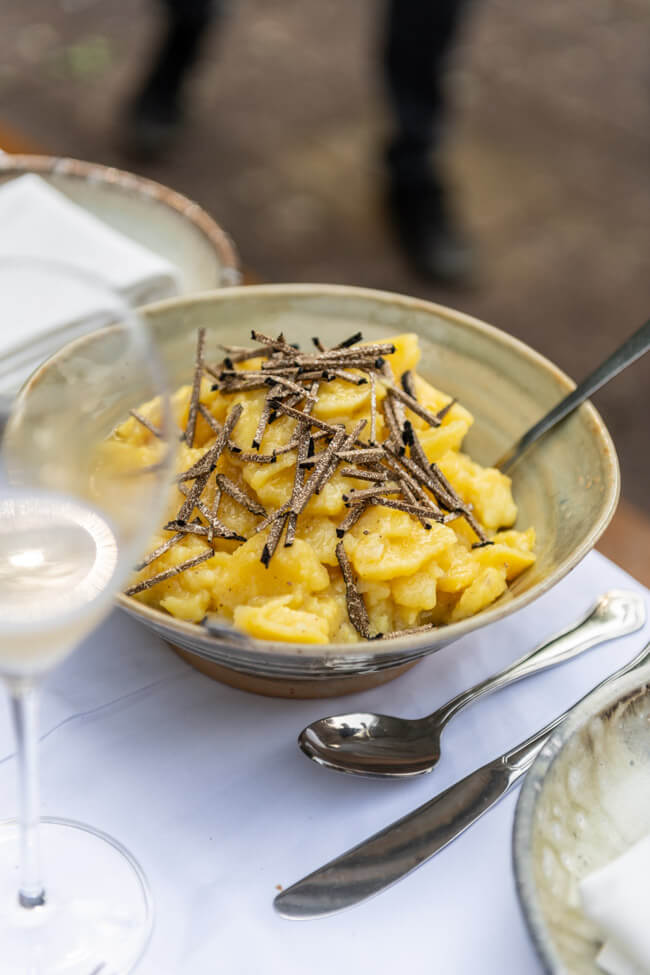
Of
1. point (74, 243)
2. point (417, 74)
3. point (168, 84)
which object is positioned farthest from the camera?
point (168, 84)

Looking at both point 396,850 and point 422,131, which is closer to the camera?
point 396,850

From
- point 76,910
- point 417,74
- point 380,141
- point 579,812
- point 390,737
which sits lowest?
point 76,910

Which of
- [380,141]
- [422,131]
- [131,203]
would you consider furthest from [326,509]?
[380,141]

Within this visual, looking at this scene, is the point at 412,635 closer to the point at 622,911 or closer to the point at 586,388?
the point at 622,911

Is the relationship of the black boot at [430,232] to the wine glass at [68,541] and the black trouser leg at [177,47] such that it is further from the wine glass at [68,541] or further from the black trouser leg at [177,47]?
the wine glass at [68,541]

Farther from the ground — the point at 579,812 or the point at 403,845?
the point at 579,812

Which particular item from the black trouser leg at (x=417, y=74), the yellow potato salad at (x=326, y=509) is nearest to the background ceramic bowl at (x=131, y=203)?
the yellow potato salad at (x=326, y=509)

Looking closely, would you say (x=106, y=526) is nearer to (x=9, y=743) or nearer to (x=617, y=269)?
(x=9, y=743)

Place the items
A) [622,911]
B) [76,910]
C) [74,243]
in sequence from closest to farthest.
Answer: [622,911] → [76,910] → [74,243]

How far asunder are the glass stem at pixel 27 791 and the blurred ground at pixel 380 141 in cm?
183

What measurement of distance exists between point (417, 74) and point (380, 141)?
413mm

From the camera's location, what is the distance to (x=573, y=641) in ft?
3.30

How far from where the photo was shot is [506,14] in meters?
4.01

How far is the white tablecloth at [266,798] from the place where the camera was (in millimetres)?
748
